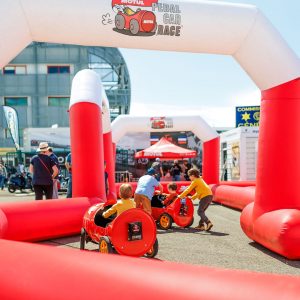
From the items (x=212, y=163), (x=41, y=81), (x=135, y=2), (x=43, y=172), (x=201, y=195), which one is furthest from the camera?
(x=41, y=81)

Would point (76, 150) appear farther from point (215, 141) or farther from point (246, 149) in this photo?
point (246, 149)

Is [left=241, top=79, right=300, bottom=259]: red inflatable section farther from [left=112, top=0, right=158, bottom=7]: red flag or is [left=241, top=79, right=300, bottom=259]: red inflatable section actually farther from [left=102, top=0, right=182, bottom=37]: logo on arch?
[left=112, top=0, right=158, bottom=7]: red flag

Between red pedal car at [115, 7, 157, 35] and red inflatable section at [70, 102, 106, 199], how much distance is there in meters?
2.85

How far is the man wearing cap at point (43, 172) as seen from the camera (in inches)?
317

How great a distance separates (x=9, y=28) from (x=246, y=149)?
1677cm

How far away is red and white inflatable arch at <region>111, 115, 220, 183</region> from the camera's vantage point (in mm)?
15477

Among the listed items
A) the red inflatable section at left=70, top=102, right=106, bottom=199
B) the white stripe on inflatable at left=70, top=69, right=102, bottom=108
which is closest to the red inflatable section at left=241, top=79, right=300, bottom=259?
the red inflatable section at left=70, top=102, right=106, bottom=199

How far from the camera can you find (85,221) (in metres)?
6.15

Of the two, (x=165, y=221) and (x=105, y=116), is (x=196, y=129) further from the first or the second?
(x=165, y=221)

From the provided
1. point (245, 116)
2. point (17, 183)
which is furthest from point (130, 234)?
point (245, 116)

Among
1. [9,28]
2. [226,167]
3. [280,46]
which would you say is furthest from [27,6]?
[226,167]

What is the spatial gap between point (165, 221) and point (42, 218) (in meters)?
2.63

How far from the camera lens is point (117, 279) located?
2.31 m

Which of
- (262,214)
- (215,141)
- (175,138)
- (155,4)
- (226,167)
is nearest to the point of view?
(155,4)
